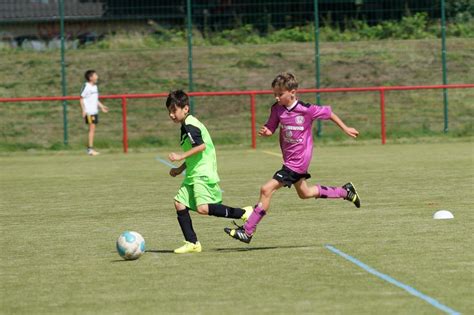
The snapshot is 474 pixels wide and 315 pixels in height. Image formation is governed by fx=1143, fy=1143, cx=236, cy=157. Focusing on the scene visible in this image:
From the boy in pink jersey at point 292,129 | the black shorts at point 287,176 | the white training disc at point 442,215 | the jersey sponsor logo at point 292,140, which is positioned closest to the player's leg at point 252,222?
the boy in pink jersey at point 292,129

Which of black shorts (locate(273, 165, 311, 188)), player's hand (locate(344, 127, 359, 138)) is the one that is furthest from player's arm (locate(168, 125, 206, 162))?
player's hand (locate(344, 127, 359, 138))

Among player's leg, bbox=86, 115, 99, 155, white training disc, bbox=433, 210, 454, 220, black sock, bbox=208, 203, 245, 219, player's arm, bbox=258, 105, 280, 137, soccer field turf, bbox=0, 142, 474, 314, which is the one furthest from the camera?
player's leg, bbox=86, 115, 99, 155

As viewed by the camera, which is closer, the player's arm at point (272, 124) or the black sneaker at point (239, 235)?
the black sneaker at point (239, 235)

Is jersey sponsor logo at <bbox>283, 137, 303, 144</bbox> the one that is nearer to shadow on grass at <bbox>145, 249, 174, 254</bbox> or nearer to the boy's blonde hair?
the boy's blonde hair

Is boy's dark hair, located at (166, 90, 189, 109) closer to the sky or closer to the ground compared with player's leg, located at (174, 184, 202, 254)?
closer to the sky

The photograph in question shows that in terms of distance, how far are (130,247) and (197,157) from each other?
1.22 metres

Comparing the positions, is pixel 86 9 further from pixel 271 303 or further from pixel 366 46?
pixel 271 303

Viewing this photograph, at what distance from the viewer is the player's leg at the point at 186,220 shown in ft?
35.4

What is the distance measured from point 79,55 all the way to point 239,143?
7.03 m

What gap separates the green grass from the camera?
101ft

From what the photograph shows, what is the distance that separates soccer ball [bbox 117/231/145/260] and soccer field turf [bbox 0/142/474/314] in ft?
0.27

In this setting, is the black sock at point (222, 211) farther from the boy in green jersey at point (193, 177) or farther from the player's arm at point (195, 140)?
the player's arm at point (195, 140)

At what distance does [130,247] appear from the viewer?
33.8ft

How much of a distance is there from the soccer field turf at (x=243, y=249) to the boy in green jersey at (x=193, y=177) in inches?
12.2
